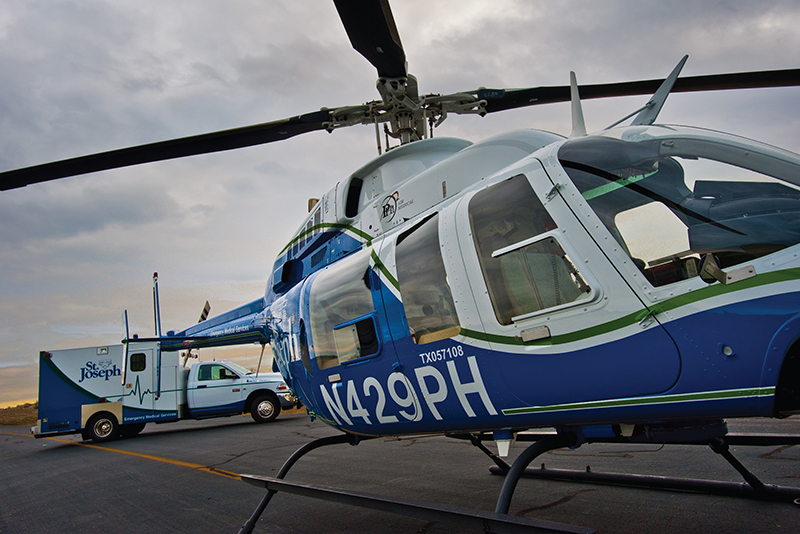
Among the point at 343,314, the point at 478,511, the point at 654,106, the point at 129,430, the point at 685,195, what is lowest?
the point at 478,511

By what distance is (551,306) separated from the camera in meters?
2.67

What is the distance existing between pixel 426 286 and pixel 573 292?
1.05 metres

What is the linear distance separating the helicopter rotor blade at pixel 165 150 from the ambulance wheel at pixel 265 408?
11705 mm

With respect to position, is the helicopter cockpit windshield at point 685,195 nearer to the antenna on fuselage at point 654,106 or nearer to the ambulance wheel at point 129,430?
the antenna on fuselage at point 654,106

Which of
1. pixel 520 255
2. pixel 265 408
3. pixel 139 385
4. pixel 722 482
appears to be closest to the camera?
pixel 520 255

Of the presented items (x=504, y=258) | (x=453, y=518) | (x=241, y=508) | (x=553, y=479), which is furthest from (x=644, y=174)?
(x=241, y=508)

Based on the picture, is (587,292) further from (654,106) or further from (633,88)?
(633,88)

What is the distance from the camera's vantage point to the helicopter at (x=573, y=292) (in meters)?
2.15

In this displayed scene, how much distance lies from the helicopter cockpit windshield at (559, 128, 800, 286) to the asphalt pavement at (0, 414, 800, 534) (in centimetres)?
235

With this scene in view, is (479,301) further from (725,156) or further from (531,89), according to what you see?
(531,89)

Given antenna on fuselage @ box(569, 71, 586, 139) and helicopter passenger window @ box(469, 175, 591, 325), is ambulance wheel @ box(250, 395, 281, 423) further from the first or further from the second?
antenna on fuselage @ box(569, 71, 586, 139)

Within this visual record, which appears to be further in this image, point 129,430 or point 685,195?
point 129,430

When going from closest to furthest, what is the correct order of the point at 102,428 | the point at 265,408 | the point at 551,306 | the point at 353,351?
the point at 551,306, the point at 353,351, the point at 102,428, the point at 265,408

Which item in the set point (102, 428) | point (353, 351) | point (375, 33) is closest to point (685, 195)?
point (353, 351)
